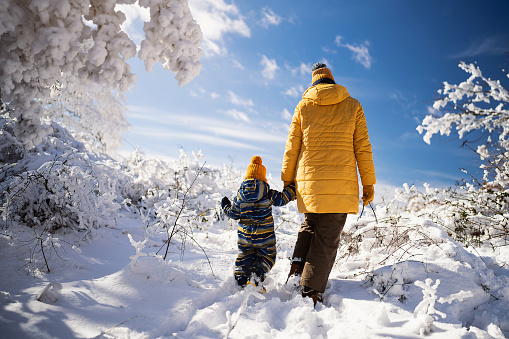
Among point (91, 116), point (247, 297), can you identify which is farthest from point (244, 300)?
point (91, 116)

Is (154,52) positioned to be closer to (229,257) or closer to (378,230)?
(229,257)

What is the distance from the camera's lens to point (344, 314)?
1.94 m

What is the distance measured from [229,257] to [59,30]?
3.18 m

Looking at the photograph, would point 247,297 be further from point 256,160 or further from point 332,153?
point 256,160

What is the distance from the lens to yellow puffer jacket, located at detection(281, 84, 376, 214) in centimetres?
239

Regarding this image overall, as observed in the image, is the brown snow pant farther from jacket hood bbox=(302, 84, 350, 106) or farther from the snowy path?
jacket hood bbox=(302, 84, 350, 106)

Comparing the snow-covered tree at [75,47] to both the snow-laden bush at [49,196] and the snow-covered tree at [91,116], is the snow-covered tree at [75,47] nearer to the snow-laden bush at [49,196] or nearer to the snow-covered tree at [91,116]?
the snow-laden bush at [49,196]

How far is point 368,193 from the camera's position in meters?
2.58

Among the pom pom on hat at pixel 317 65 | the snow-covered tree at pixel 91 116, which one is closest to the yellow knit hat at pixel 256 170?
the pom pom on hat at pixel 317 65

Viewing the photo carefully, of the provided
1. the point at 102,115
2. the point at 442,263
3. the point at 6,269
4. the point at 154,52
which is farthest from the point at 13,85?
the point at 102,115

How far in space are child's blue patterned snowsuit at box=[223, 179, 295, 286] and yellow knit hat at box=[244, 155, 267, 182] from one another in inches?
3.0

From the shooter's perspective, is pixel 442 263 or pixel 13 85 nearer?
pixel 13 85

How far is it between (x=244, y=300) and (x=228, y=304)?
1.22 feet

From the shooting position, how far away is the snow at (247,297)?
5.13 ft
